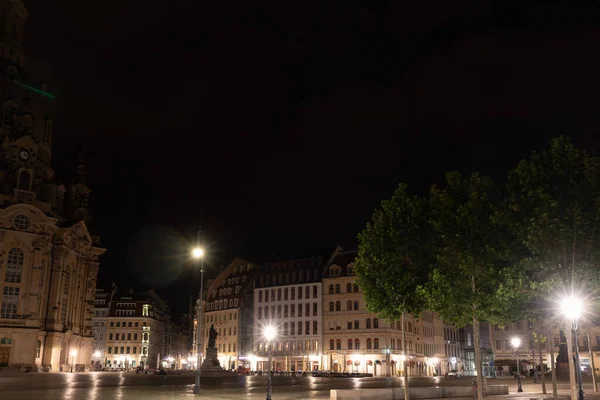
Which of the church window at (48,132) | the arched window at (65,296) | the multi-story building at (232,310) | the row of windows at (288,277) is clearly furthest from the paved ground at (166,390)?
the multi-story building at (232,310)

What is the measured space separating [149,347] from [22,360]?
8397 centimetres

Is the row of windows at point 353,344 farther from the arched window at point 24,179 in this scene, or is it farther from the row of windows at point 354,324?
the arched window at point 24,179

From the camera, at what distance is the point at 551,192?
96.8 ft

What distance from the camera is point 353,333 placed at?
101812mm

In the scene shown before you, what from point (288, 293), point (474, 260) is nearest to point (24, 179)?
point (288, 293)

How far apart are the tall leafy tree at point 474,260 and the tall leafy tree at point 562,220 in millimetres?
1500

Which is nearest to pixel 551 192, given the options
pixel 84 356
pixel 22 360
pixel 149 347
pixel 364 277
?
pixel 364 277

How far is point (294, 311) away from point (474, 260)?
81.3 metres

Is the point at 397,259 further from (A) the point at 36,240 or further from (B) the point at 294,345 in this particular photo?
(B) the point at 294,345

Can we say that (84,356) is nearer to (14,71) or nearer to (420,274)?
(14,71)

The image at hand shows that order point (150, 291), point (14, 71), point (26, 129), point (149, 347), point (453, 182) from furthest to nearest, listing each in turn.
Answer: point (150, 291)
point (149, 347)
point (14, 71)
point (26, 129)
point (453, 182)

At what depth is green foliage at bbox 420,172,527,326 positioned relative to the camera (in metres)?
31.1

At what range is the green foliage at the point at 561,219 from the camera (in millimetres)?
27750

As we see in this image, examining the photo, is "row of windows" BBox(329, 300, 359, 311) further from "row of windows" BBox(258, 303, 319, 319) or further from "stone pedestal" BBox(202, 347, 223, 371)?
"stone pedestal" BBox(202, 347, 223, 371)
